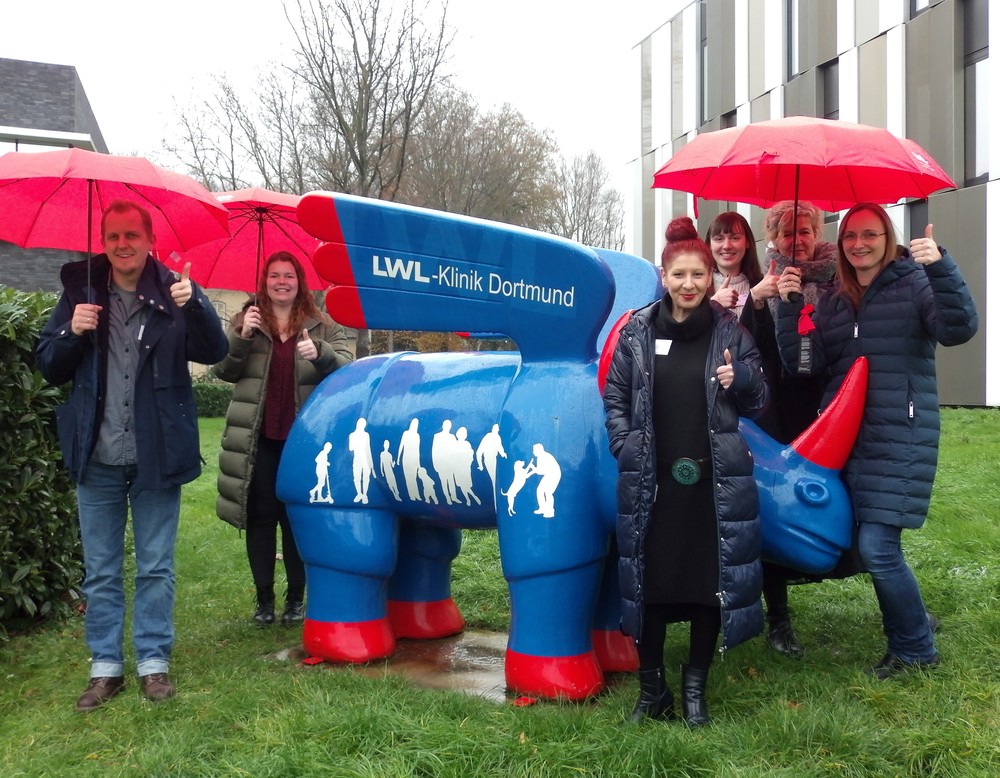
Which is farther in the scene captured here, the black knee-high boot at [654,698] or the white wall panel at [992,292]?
the white wall panel at [992,292]

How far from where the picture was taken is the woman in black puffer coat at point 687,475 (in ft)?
10.6

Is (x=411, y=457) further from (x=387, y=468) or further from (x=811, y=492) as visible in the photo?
(x=811, y=492)

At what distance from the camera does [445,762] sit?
3.04 m

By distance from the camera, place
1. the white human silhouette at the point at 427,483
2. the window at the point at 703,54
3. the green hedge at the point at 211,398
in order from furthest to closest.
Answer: the green hedge at the point at 211,398
the window at the point at 703,54
the white human silhouette at the point at 427,483

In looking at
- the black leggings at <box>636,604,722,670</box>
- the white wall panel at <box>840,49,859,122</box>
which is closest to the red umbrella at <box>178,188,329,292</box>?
the black leggings at <box>636,604,722,670</box>

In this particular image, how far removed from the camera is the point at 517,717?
3.42 metres

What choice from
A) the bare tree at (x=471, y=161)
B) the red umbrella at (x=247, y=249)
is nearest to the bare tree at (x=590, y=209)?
the bare tree at (x=471, y=161)

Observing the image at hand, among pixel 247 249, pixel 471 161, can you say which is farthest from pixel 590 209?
pixel 247 249

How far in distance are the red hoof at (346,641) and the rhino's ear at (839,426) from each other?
2176 mm

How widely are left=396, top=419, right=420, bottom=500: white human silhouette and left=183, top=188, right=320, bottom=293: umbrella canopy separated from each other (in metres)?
1.29

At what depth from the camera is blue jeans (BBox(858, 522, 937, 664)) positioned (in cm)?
355

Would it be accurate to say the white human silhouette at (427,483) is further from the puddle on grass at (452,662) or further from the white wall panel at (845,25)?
the white wall panel at (845,25)

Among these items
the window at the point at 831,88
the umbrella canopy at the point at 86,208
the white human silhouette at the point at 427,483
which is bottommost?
the white human silhouette at the point at 427,483

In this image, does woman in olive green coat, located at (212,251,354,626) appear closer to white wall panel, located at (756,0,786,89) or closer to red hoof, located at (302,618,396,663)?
red hoof, located at (302,618,396,663)
